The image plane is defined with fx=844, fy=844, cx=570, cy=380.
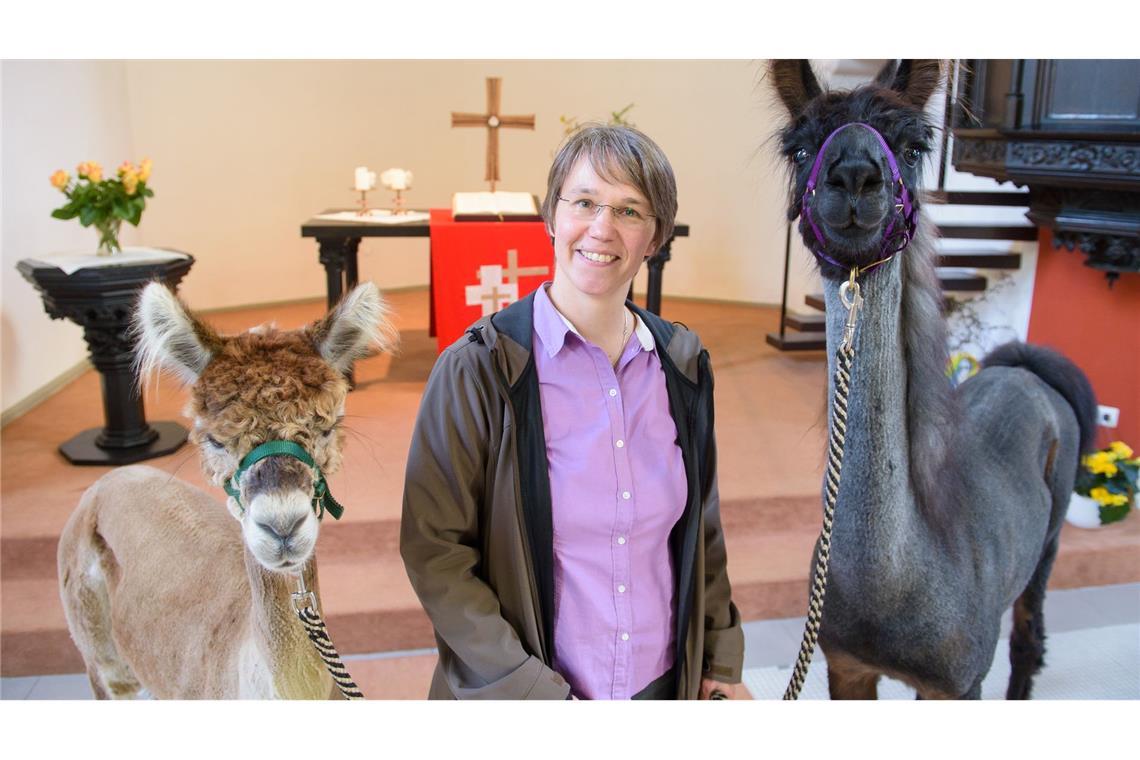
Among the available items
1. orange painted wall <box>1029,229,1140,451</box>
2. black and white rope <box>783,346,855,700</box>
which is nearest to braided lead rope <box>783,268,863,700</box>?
black and white rope <box>783,346,855,700</box>

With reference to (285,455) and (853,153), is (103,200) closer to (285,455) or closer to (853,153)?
(285,455)

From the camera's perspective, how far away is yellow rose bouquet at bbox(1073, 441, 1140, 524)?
3660 mm

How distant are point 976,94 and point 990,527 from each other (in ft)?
6.64

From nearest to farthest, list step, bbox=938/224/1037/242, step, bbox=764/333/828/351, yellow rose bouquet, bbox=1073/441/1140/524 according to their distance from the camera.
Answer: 1. yellow rose bouquet, bbox=1073/441/1140/524
2. step, bbox=938/224/1037/242
3. step, bbox=764/333/828/351

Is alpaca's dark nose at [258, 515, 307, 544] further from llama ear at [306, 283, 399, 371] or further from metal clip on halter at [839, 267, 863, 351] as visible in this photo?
metal clip on halter at [839, 267, 863, 351]

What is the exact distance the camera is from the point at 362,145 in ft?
24.3

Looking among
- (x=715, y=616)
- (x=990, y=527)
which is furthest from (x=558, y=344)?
(x=990, y=527)

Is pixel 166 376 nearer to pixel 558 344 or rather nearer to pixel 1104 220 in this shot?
pixel 558 344

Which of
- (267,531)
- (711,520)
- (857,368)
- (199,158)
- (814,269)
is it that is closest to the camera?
(267,531)

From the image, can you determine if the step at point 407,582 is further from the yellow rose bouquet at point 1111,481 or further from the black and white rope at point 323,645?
the black and white rope at point 323,645

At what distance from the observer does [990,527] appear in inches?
76.7

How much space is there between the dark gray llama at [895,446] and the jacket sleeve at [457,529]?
715 mm

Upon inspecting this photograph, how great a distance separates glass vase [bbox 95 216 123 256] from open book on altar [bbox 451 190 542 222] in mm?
1623

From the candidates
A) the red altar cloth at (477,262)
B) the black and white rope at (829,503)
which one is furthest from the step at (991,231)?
the black and white rope at (829,503)
